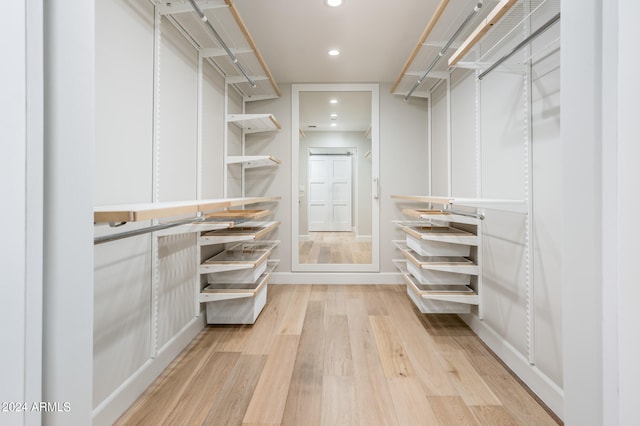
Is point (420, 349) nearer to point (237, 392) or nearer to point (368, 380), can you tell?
point (368, 380)

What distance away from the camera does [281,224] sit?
331 cm

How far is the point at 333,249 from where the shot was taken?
11.1 ft

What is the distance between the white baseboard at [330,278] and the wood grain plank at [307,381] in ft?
3.35

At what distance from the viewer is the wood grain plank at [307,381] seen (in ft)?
4.18

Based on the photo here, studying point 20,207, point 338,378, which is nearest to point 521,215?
point 338,378

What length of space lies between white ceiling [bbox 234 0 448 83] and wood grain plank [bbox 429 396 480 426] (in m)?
2.13

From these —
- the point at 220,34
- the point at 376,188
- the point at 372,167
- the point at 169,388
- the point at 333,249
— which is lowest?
the point at 169,388

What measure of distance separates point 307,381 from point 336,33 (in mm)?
2214

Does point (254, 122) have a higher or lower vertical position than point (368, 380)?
higher

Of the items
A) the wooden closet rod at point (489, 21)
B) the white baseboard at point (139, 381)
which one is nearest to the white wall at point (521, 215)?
the wooden closet rod at point (489, 21)

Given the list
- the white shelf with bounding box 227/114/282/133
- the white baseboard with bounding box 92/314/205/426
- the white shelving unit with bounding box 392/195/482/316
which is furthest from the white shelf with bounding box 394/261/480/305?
the white shelf with bounding box 227/114/282/133

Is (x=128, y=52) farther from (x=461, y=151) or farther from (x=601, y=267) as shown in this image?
(x=461, y=151)

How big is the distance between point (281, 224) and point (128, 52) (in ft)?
7.11

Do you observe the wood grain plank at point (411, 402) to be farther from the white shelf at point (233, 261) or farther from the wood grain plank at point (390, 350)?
the white shelf at point (233, 261)
